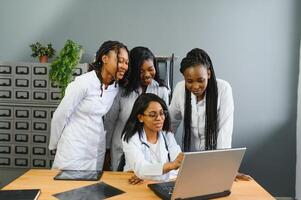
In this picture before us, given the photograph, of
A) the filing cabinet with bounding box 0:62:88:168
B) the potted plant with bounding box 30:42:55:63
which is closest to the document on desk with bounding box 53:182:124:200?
the filing cabinet with bounding box 0:62:88:168

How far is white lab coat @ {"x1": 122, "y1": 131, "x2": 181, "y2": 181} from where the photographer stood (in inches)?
65.1

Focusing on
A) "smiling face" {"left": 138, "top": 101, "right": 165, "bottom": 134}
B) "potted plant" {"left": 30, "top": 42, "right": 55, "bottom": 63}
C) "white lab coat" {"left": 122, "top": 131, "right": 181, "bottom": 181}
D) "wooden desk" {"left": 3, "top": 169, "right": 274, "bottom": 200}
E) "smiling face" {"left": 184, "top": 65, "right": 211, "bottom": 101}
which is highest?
"potted plant" {"left": 30, "top": 42, "right": 55, "bottom": 63}

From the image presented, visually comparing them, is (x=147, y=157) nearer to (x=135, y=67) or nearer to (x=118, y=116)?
(x=118, y=116)

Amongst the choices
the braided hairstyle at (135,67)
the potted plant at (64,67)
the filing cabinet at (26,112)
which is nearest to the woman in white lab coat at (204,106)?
the braided hairstyle at (135,67)

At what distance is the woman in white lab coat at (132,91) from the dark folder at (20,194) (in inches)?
32.9

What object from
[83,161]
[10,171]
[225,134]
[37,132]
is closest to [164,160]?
[225,134]

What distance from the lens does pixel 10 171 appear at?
3.43 metres

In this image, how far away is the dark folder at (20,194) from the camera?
54.5 inches

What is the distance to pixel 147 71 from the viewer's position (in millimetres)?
2152

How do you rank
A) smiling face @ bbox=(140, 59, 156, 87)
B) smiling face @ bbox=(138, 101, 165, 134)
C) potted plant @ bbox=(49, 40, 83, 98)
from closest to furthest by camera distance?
1. smiling face @ bbox=(138, 101, 165, 134)
2. smiling face @ bbox=(140, 59, 156, 87)
3. potted plant @ bbox=(49, 40, 83, 98)

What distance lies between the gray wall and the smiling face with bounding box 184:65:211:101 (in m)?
1.74

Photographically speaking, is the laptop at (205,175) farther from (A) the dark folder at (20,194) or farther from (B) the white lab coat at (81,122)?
(B) the white lab coat at (81,122)

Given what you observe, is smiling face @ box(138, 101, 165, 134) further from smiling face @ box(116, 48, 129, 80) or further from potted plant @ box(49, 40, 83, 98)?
potted plant @ box(49, 40, 83, 98)

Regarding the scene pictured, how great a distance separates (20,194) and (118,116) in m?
0.95
